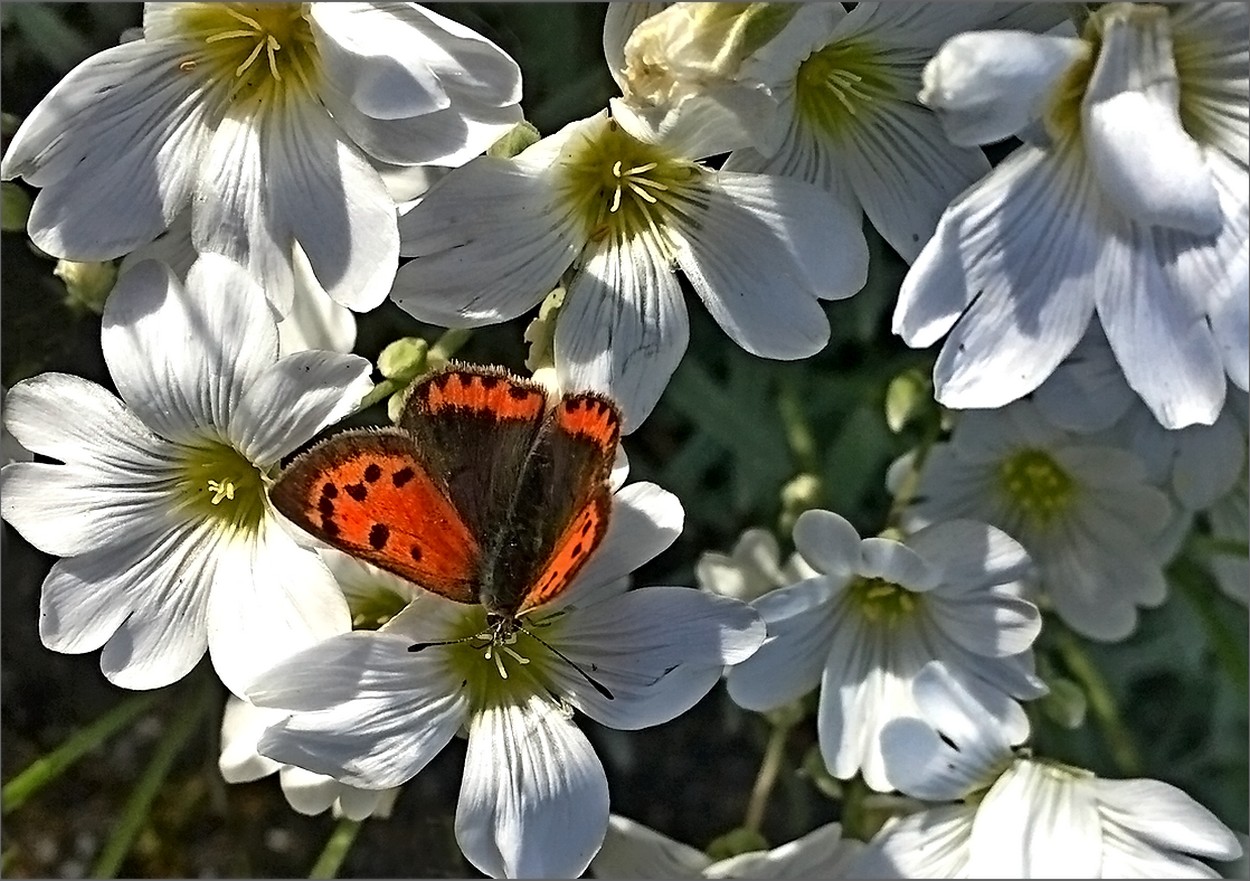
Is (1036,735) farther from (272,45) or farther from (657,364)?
(272,45)

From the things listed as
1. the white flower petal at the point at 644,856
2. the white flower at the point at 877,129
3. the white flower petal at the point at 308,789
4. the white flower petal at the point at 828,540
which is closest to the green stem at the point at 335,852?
the white flower petal at the point at 308,789

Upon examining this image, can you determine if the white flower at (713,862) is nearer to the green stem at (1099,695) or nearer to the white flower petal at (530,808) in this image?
the white flower petal at (530,808)

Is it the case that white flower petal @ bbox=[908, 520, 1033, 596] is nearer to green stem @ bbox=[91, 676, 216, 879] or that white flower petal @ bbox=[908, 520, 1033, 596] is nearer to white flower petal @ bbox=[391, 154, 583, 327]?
white flower petal @ bbox=[391, 154, 583, 327]

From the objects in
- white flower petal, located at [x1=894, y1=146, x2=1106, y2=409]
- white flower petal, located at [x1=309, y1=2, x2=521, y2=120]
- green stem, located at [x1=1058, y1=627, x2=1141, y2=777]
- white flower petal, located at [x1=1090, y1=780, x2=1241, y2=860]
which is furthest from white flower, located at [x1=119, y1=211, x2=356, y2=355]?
green stem, located at [x1=1058, y1=627, x2=1141, y2=777]

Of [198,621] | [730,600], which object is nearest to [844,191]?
[730,600]

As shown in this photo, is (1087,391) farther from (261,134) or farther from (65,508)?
(65,508)

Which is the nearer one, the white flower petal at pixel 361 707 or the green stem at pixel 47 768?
the white flower petal at pixel 361 707
